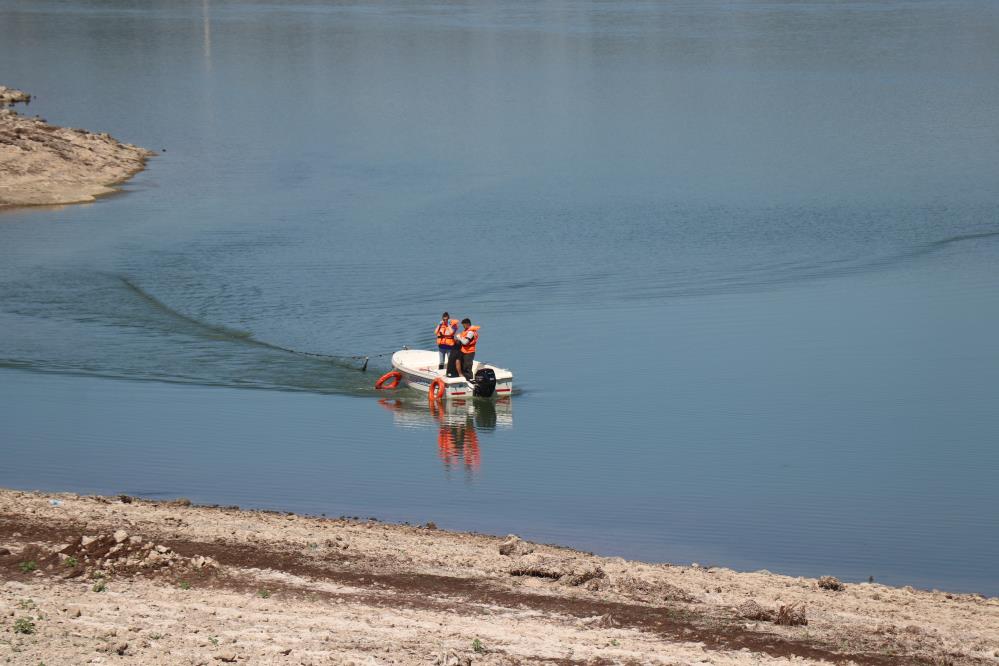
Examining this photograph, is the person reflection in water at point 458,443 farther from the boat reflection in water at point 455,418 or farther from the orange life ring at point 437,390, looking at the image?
the orange life ring at point 437,390

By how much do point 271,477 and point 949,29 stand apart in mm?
121517

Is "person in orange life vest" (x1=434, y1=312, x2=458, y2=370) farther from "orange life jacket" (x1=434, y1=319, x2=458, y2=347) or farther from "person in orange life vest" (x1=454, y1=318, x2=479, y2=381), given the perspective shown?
"person in orange life vest" (x1=454, y1=318, x2=479, y2=381)

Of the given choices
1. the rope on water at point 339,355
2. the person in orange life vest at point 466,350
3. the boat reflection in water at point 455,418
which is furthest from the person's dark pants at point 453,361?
the rope on water at point 339,355

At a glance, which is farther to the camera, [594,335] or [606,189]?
[606,189]

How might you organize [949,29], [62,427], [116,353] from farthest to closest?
[949,29]
[116,353]
[62,427]

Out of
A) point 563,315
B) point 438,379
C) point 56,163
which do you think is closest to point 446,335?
point 438,379

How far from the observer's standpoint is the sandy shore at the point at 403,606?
52.7 ft

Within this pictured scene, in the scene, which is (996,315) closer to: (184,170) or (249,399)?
(249,399)

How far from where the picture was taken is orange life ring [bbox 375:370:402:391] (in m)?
32.8

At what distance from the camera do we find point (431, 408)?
105ft

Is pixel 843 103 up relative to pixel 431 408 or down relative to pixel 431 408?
up

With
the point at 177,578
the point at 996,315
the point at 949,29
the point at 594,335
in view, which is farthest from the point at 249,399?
the point at 949,29

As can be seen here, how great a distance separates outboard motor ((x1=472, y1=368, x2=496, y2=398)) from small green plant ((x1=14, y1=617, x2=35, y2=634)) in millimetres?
15735

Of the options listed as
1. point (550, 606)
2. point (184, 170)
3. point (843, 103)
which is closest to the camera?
point (550, 606)
